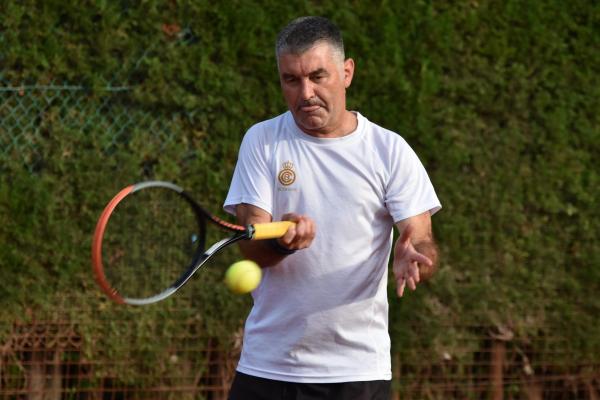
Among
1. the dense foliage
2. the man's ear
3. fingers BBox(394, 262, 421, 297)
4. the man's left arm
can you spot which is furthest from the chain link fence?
fingers BBox(394, 262, 421, 297)

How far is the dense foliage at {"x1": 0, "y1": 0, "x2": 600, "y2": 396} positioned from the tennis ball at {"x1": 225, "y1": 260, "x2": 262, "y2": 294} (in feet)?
8.39

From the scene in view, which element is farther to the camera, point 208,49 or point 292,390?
point 208,49

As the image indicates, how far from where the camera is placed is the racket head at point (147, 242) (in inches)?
196

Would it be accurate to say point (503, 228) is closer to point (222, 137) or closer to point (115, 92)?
point (222, 137)

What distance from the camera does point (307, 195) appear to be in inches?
154

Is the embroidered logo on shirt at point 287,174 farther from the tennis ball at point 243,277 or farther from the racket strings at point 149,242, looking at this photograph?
the racket strings at point 149,242

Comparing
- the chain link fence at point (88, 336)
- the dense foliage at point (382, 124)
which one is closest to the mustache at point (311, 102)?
the dense foliage at point (382, 124)

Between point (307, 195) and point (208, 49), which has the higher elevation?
point (208, 49)

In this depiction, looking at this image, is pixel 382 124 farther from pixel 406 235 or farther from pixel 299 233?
pixel 299 233

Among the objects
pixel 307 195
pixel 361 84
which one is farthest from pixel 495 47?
pixel 307 195

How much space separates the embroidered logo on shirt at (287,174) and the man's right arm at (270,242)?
134 mm

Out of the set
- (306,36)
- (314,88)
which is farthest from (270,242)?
(306,36)

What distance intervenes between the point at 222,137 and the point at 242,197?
251 centimetres

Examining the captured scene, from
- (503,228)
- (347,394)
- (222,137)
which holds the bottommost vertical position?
(347,394)
